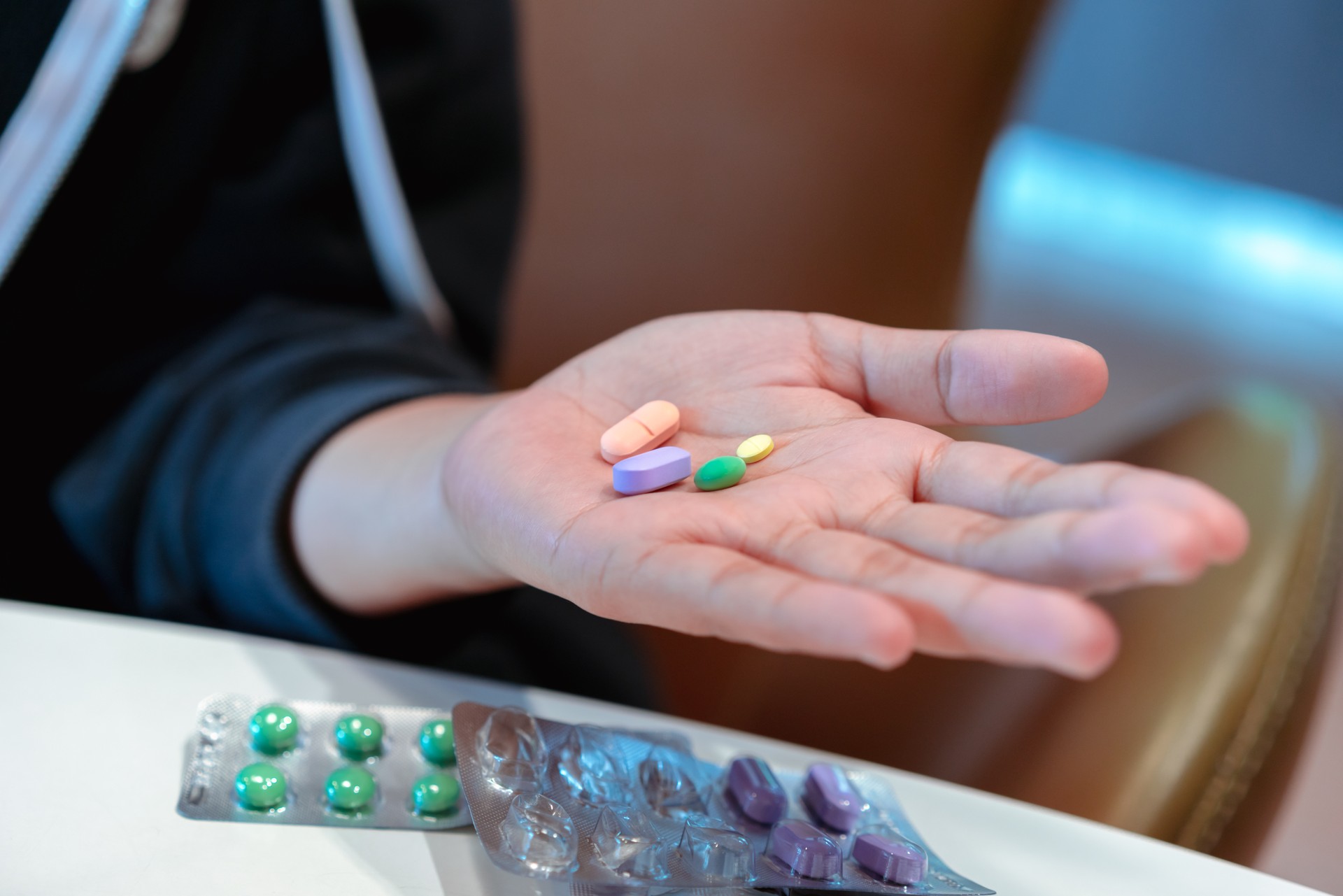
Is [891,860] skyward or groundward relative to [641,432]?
groundward

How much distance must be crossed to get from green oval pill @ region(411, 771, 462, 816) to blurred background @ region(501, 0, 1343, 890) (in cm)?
32

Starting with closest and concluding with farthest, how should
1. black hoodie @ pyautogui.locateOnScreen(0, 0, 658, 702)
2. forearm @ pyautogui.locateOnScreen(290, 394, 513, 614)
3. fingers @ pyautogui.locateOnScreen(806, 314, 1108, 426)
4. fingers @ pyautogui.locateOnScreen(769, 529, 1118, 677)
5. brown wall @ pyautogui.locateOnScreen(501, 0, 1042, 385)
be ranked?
1. fingers @ pyautogui.locateOnScreen(769, 529, 1118, 677)
2. fingers @ pyautogui.locateOnScreen(806, 314, 1108, 426)
3. forearm @ pyautogui.locateOnScreen(290, 394, 513, 614)
4. black hoodie @ pyautogui.locateOnScreen(0, 0, 658, 702)
5. brown wall @ pyautogui.locateOnScreen(501, 0, 1042, 385)

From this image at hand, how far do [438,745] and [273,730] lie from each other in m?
0.07

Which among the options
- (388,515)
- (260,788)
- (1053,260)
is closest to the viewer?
(260,788)

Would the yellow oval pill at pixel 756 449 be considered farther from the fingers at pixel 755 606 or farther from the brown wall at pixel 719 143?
the brown wall at pixel 719 143

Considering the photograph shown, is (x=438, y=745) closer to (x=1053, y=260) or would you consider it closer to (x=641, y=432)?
(x=641, y=432)

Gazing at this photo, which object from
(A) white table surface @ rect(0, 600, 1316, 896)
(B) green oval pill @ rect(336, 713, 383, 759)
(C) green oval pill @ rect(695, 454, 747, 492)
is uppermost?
(C) green oval pill @ rect(695, 454, 747, 492)

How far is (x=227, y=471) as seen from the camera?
2.03 ft

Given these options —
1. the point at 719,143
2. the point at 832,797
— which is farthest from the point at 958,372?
the point at 719,143

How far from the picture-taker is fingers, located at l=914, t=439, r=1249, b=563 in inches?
10.4

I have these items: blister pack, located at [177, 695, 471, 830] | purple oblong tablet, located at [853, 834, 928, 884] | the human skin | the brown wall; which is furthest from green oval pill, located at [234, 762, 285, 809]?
the brown wall

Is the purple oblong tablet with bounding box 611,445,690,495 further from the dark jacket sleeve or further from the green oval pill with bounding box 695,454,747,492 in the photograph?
the dark jacket sleeve

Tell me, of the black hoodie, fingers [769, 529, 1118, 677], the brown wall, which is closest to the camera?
fingers [769, 529, 1118, 677]

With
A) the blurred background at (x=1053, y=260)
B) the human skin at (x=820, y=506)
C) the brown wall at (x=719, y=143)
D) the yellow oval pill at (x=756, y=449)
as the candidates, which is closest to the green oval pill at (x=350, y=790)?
the human skin at (x=820, y=506)
